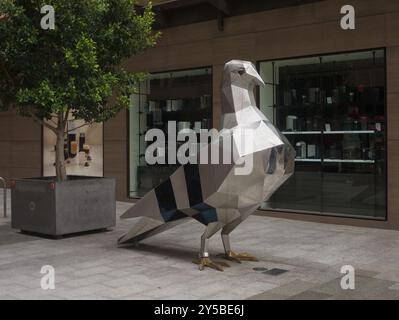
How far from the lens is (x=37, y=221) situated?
9508 mm

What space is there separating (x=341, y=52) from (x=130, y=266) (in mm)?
6565

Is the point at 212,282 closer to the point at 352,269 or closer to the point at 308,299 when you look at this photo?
the point at 308,299

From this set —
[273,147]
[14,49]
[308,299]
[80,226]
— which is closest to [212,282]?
[308,299]

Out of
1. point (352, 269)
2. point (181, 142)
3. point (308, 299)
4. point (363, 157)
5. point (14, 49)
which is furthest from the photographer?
point (181, 142)

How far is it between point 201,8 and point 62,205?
6.27m

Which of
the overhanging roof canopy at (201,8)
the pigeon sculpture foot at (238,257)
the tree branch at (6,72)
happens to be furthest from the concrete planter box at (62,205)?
the overhanging roof canopy at (201,8)

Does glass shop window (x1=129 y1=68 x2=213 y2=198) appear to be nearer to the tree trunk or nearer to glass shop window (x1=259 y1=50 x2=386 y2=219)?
glass shop window (x1=259 y1=50 x2=386 y2=219)

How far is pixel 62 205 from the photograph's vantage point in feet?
30.5

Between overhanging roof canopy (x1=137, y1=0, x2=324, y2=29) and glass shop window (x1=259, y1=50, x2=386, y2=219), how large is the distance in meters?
1.29

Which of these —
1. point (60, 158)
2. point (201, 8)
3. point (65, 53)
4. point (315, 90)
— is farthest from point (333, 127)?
point (65, 53)

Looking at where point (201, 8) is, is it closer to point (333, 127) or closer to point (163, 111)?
point (163, 111)

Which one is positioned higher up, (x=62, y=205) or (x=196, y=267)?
(x=62, y=205)

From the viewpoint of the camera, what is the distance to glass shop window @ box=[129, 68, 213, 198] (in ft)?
43.5

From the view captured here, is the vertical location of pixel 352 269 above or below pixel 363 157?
below
